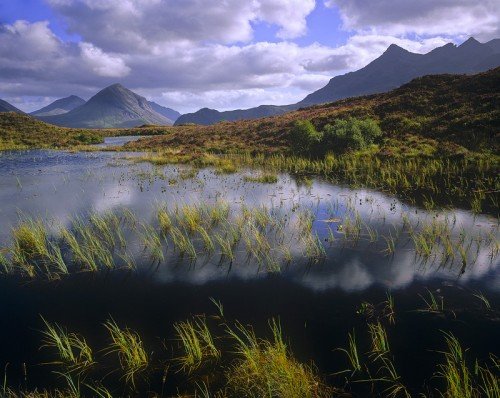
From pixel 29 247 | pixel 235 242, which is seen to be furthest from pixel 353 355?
pixel 29 247

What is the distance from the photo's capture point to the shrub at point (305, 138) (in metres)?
40.2

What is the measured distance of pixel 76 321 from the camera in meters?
9.60

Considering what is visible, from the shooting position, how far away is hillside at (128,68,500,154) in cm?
3684

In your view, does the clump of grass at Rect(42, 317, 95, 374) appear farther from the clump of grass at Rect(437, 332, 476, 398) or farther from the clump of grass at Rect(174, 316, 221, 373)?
the clump of grass at Rect(437, 332, 476, 398)

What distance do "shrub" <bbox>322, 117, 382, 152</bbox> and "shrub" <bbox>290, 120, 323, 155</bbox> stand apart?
1083 mm

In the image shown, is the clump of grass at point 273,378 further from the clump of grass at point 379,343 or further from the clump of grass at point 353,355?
the clump of grass at point 379,343

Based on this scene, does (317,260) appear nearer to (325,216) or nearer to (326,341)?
(326,341)

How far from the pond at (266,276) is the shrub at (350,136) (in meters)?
17.5

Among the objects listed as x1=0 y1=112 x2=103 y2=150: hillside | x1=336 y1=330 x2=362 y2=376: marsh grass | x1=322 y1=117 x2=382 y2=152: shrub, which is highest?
x1=0 y1=112 x2=103 y2=150: hillside

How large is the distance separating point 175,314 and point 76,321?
2734 mm

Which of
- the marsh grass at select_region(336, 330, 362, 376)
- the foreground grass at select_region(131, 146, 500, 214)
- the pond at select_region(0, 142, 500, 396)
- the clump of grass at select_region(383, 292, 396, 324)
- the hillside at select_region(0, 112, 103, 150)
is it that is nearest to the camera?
the marsh grass at select_region(336, 330, 362, 376)

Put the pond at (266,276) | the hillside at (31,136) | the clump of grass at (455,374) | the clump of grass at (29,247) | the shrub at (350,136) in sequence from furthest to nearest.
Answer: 1. the hillside at (31,136)
2. the shrub at (350,136)
3. the clump of grass at (29,247)
4. the pond at (266,276)
5. the clump of grass at (455,374)

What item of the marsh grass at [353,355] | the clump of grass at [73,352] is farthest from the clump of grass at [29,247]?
the marsh grass at [353,355]

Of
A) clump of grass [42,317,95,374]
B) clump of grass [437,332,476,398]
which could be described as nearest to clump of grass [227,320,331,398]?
clump of grass [437,332,476,398]
